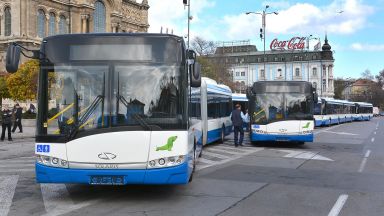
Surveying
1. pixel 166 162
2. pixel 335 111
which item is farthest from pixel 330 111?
pixel 166 162

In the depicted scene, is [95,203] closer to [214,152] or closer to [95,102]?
[95,102]

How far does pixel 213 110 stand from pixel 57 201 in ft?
38.9

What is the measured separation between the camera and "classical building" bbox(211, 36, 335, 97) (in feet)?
420

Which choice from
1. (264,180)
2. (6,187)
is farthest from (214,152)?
(6,187)

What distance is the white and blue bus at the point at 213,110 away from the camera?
17.6 metres

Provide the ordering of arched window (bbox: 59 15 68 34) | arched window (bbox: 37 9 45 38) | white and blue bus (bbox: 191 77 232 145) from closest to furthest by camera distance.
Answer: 1. white and blue bus (bbox: 191 77 232 145)
2. arched window (bbox: 37 9 45 38)
3. arched window (bbox: 59 15 68 34)

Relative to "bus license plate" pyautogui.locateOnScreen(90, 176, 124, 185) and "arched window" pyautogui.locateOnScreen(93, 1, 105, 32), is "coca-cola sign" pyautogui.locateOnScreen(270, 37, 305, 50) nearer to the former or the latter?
"arched window" pyautogui.locateOnScreen(93, 1, 105, 32)

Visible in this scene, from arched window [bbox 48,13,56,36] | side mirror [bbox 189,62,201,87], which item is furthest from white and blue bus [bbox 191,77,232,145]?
arched window [bbox 48,13,56,36]

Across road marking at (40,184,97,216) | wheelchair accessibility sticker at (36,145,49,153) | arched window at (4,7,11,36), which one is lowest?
road marking at (40,184,97,216)

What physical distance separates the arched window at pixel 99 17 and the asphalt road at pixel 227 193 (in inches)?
2679

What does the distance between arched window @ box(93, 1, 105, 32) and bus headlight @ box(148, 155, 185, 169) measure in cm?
7363

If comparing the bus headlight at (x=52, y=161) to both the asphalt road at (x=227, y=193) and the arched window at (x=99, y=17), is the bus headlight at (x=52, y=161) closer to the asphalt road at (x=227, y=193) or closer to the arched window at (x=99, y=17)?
the asphalt road at (x=227, y=193)

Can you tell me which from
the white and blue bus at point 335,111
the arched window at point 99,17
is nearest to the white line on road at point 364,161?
the white and blue bus at point 335,111

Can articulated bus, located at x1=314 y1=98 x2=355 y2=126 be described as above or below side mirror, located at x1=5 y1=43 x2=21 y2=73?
below
